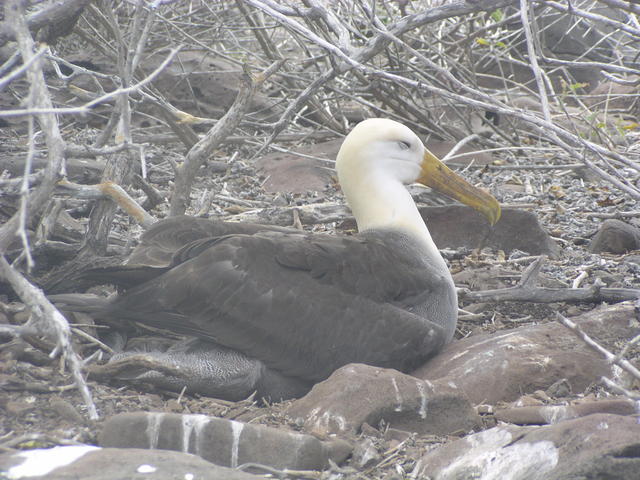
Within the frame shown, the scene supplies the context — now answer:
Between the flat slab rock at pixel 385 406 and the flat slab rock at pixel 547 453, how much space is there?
0.99 feet

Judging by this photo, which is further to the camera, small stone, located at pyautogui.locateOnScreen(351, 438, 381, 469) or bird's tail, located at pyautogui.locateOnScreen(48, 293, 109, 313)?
bird's tail, located at pyautogui.locateOnScreen(48, 293, 109, 313)

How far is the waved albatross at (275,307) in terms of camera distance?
390 centimetres

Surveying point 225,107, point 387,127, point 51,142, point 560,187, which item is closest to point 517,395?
point 387,127

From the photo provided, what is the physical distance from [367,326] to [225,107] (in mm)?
4712

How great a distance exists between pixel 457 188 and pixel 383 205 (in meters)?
0.54

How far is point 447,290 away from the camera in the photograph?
14.1ft

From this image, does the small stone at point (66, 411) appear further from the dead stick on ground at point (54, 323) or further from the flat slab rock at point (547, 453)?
the flat slab rock at point (547, 453)

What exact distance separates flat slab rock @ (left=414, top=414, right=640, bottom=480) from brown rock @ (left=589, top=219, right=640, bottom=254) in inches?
117

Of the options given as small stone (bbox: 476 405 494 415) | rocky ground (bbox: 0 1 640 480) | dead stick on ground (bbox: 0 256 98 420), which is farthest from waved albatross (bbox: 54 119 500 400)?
dead stick on ground (bbox: 0 256 98 420)

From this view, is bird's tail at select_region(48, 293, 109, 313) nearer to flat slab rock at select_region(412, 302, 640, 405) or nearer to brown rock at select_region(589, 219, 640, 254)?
flat slab rock at select_region(412, 302, 640, 405)

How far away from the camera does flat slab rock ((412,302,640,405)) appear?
371cm

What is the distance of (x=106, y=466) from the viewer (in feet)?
8.02

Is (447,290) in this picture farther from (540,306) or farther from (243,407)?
(243,407)

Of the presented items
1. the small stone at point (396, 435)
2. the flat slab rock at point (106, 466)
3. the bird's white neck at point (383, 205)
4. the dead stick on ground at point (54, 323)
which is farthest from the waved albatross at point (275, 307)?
the flat slab rock at point (106, 466)
